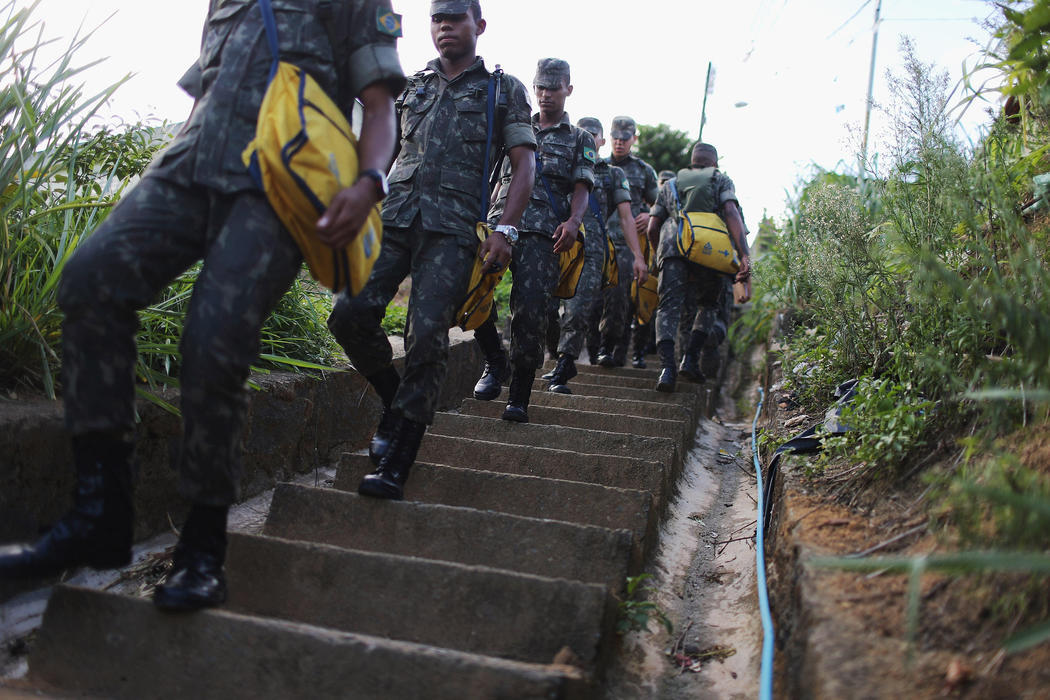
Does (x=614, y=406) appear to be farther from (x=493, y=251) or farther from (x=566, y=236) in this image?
(x=493, y=251)

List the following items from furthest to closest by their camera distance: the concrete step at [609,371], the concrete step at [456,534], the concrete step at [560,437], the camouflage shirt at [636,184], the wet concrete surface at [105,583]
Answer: the camouflage shirt at [636,184]
the concrete step at [609,371]
the concrete step at [560,437]
the concrete step at [456,534]
the wet concrete surface at [105,583]

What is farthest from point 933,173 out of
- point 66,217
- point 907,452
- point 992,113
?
point 66,217

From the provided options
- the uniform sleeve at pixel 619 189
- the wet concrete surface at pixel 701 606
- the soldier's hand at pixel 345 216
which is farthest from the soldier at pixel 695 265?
the soldier's hand at pixel 345 216

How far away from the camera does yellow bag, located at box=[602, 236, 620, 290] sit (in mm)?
5512

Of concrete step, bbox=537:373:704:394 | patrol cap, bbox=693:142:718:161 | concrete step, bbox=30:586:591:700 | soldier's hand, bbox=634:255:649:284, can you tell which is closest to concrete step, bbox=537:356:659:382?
concrete step, bbox=537:373:704:394

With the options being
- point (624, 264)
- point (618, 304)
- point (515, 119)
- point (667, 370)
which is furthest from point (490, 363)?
point (624, 264)

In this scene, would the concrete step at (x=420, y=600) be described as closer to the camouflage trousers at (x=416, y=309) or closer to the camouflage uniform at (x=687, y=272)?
the camouflage trousers at (x=416, y=309)

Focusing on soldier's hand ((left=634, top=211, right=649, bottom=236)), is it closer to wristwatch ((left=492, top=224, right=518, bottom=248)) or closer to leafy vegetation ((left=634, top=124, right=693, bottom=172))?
wristwatch ((left=492, top=224, right=518, bottom=248))

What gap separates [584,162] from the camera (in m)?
4.29

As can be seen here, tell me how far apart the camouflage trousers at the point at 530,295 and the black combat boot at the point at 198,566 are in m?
2.07

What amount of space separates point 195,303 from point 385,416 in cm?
123

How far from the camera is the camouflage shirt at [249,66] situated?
1.88 meters

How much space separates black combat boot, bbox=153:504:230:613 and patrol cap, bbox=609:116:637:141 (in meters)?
5.35

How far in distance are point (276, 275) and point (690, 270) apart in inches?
167
